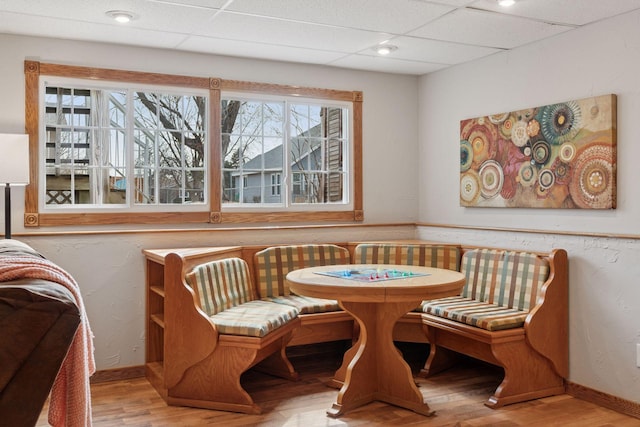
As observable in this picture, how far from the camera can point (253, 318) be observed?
3650mm

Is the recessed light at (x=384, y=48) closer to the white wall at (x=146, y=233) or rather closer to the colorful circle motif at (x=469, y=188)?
the white wall at (x=146, y=233)

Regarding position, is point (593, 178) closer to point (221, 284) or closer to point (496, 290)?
point (496, 290)

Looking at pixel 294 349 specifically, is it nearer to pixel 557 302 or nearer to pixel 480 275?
pixel 480 275

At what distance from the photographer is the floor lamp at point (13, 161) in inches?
137

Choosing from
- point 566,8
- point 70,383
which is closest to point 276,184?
point 566,8

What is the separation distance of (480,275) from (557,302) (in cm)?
62

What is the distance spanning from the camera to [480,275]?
167 inches

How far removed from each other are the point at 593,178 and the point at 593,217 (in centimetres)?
24

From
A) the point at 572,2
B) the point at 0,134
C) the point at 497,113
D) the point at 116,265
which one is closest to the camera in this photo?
the point at 572,2

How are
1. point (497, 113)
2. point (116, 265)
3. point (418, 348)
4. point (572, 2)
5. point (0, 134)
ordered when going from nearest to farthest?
point (572, 2), point (0, 134), point (116, 265), point (497, 113), point (418, 348)

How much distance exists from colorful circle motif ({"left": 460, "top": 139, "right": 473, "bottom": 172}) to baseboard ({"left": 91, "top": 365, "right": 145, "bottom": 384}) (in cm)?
280

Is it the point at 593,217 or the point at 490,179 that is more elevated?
the point at 490,179

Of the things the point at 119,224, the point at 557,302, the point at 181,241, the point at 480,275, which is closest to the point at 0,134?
the point at 119,224

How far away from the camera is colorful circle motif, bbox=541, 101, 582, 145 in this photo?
377cm
